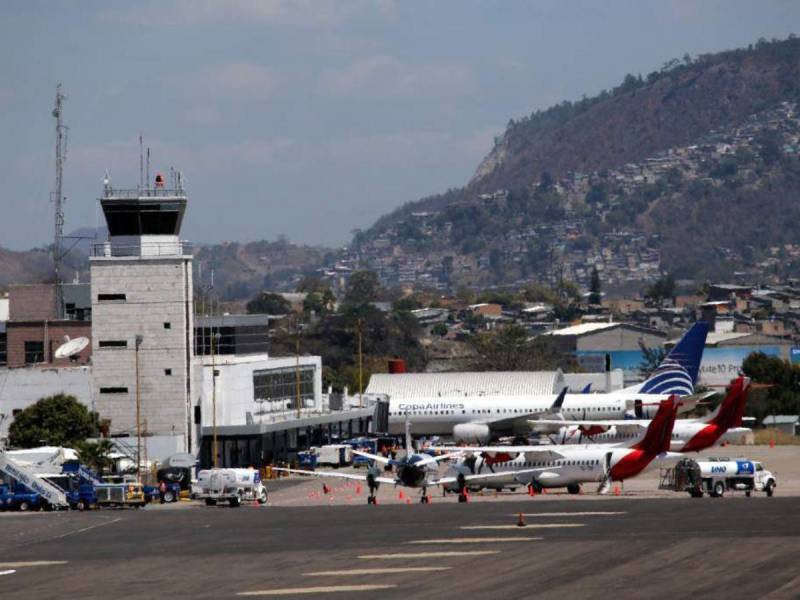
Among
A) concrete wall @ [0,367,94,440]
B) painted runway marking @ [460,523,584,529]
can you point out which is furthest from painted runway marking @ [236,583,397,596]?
concrete wall @ [0,367,94,440]

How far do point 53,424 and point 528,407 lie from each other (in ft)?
134

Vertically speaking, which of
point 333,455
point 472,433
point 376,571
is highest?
point 472,433

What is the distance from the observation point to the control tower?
108 metres

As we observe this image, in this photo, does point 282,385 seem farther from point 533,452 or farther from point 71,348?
point 533,452

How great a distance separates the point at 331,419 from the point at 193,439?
1924 centimetres

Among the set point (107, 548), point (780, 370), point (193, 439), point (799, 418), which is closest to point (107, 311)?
point (193, 439)

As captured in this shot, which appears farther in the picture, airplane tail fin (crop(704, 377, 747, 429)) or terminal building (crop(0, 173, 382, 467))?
terminal building (crop(0, 173, 382, 467))

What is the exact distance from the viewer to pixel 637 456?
287 ft

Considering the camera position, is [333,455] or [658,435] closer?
[658,435]

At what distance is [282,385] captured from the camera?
127 m

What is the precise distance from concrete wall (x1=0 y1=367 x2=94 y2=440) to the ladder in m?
22.3

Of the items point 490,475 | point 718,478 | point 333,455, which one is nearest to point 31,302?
point 333,455

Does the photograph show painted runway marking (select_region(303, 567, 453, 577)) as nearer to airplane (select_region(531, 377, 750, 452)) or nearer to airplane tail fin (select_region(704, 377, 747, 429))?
airplane (select_region(531, 377, 750, 452))

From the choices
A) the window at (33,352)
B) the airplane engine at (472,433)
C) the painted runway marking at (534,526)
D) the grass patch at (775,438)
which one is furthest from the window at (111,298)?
the grass patch at (775,438)
